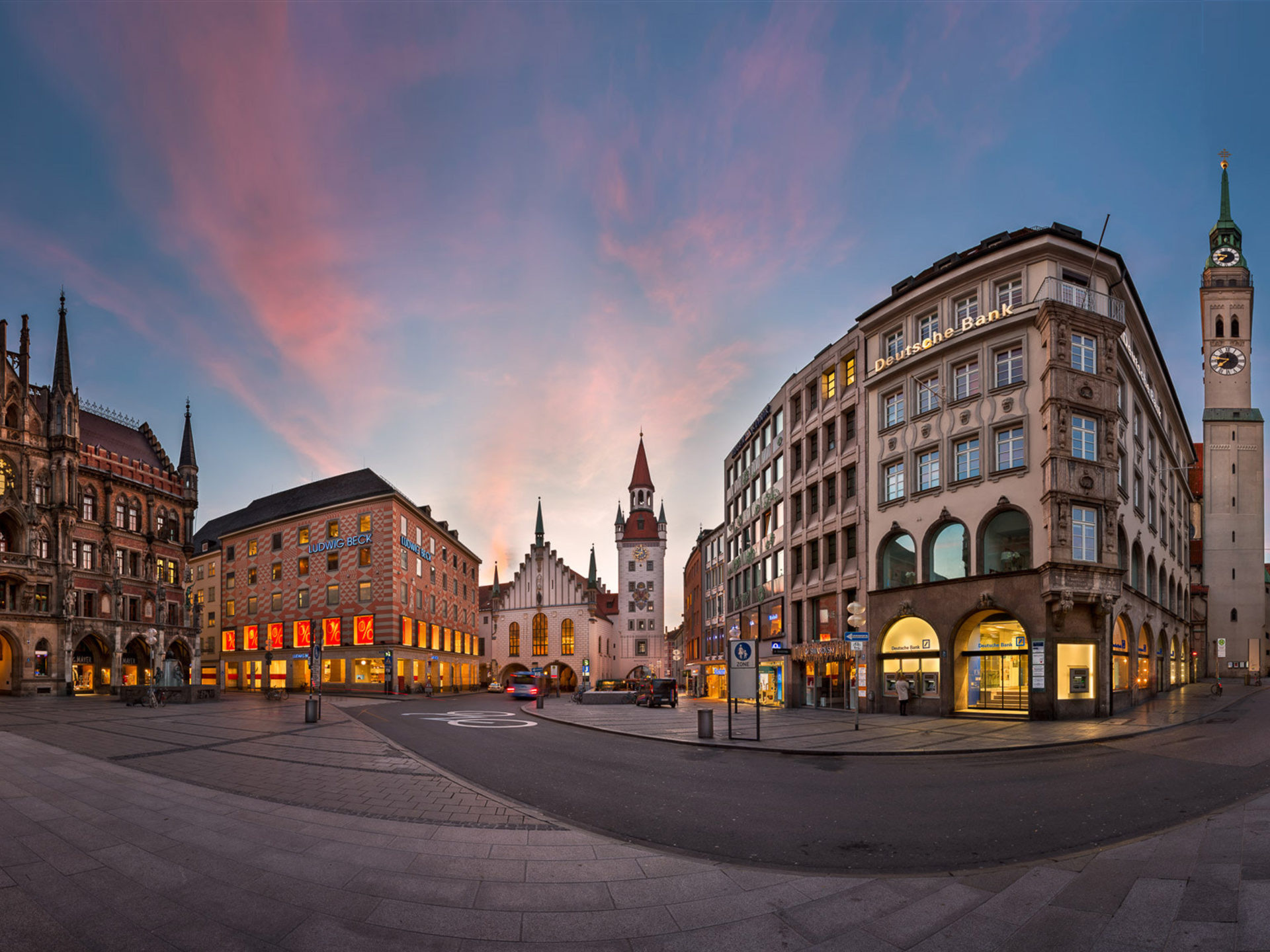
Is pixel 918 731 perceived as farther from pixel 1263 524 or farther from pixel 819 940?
pixel 1263 524

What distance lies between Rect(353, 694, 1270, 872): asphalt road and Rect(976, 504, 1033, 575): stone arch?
27.6ft

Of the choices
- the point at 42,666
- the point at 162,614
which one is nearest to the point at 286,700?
the point at 162,614

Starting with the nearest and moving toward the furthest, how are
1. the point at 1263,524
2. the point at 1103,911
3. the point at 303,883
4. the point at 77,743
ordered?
the point at 1103,911
the point at 303,883
the point at 77,743
the point at 1263,524

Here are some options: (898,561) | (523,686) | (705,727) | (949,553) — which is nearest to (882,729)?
(705,727)

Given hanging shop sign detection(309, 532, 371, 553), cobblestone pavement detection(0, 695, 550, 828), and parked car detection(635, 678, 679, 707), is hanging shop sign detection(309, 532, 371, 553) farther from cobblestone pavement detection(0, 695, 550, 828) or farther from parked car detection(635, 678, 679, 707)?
cobblestone pavement detection(0, 695, 550, 828)

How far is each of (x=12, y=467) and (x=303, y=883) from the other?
6018cm

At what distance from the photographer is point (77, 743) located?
18.0m

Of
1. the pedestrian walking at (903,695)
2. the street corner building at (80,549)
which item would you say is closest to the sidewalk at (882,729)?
the pedestrian walking at (903,695)

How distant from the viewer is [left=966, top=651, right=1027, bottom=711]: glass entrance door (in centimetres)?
2816

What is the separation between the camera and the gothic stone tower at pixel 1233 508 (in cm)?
8062

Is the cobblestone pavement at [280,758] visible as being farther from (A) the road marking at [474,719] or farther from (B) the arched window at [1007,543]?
(B) the arched window at [1007,543]

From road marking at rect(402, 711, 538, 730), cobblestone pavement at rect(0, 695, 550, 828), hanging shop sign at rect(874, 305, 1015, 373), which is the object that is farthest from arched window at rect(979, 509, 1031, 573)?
cobblestone pavement at rect(0, 695, 550, 828)

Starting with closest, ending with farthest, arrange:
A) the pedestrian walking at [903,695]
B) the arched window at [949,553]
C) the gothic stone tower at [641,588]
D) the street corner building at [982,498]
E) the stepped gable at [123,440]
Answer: the street corner building at [982,498] < the arched window at [949,553] < the pedestrian walking at [903,695] < the stepped gable at [123,440] < the gothic stone tower at [641,588]

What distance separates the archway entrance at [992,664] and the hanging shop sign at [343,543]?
1964 inches
